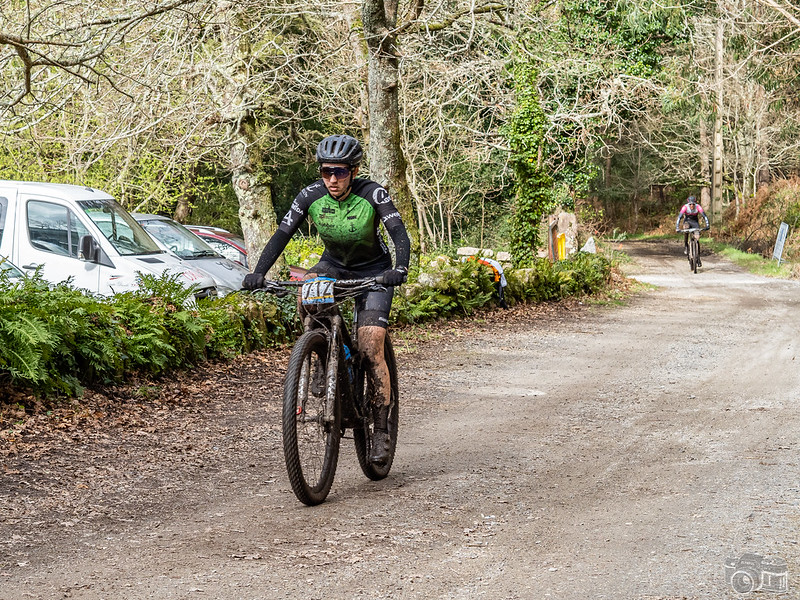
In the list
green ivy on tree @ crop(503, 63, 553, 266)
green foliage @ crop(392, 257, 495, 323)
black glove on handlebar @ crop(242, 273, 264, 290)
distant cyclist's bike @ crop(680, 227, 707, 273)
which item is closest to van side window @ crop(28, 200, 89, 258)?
green foliage @ crop(392, 257, 495, 323)

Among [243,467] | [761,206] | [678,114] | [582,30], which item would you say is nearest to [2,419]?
[243,467]

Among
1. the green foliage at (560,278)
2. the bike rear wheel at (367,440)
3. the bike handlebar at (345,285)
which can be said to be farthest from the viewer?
the green foliage at (560,278)

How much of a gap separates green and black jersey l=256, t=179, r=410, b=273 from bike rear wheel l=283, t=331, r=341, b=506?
67 centimetres

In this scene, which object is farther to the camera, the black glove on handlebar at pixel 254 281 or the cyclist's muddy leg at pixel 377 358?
the cyclist's muddy leg at pixel 377 358

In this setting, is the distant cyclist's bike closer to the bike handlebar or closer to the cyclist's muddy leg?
the cyclist's muddy leg

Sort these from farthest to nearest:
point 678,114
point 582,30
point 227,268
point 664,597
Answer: point 678,114 → point 582,30 → point 227,268 → point 664,597

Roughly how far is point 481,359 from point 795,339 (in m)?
5.30

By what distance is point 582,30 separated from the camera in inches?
1144

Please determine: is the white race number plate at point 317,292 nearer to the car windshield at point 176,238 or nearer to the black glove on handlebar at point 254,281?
the black glove on handlebar at point 254,281

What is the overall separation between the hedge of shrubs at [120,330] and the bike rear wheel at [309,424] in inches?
131

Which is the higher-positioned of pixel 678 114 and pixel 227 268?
pixel 678 114

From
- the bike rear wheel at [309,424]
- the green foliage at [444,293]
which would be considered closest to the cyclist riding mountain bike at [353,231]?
the bike rear wheel at [309,424]

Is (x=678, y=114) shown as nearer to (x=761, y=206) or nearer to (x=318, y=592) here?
(x=761, y=206)

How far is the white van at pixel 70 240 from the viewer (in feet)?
41.5
